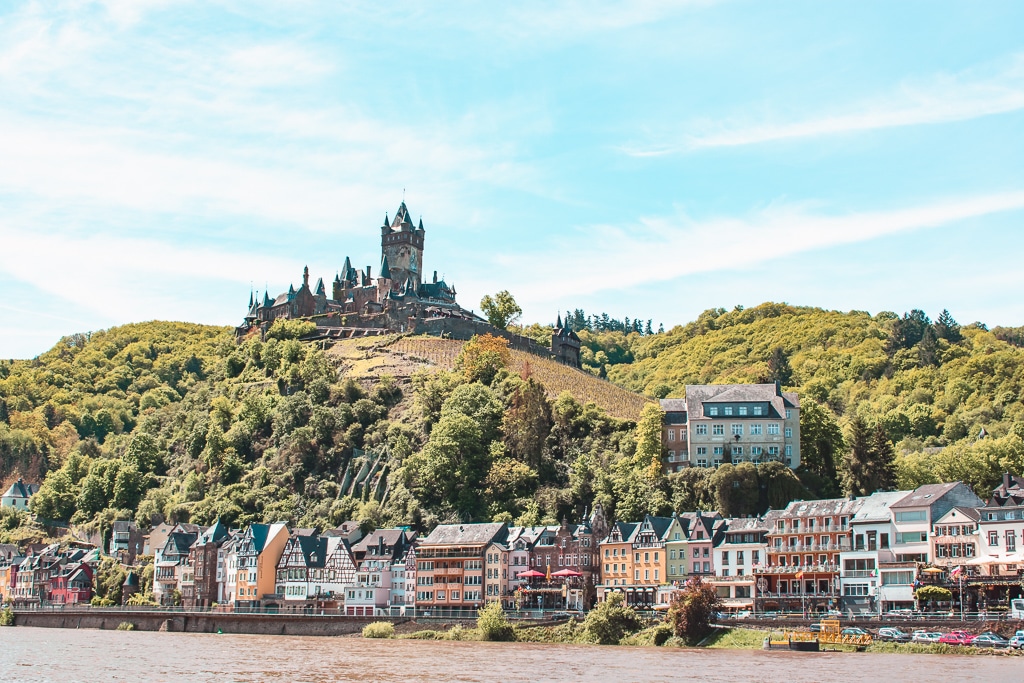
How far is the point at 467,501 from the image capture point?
118m

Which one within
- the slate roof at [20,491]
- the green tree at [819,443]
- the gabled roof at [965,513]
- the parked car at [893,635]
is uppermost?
the green tree at [819,443]

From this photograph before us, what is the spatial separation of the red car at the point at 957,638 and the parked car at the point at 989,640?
32cm

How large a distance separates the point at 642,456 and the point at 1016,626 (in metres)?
45.4

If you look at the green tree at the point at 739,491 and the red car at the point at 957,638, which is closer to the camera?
the red car at the point at 957,638

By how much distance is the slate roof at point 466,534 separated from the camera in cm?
10381

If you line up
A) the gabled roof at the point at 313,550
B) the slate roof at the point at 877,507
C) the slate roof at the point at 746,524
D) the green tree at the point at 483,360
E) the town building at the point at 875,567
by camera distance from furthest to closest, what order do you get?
the green tree at the point at 483,360 < the gabled roof at the point at 313,550 < the slate roof at the point at 746,524 < the slate roof at the point at 877,507 < the town building at the point at 875,567

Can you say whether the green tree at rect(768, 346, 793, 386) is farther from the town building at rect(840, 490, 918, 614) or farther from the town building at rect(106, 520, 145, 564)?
the town building at rect(840, 490, 918, 614)

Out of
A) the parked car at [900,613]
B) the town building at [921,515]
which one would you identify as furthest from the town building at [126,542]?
the parked car at [900,613]

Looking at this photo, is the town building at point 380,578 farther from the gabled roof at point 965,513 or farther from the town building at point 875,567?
the gabled roof at point 965,513

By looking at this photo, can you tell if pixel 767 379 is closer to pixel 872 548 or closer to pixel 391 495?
pixel 391 495

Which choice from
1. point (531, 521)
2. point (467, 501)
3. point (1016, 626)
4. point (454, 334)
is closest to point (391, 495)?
point (467, 501)

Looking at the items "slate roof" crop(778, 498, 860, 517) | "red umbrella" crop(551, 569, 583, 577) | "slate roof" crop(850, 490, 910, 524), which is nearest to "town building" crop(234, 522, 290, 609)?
"red umbrella" crop(551, 569, 583, 577)

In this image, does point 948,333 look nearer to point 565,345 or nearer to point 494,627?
point 565,345

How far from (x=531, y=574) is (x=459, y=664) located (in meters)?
30.3
